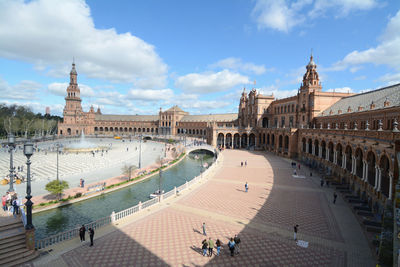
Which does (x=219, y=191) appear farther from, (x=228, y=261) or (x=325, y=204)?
(x=228, y=261)

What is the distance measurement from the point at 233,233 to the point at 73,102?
119895mm

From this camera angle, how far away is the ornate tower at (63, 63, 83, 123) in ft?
364

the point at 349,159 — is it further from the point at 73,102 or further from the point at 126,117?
the point at 73,102

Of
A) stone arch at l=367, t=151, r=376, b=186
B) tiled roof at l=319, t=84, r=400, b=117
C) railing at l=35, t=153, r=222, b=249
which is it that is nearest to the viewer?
railing at l=35, t=153, r=222, b=249

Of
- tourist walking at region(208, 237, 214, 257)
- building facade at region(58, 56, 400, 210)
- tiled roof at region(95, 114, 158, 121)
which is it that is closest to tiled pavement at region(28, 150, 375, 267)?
tourist walking at region(208, 237, 214, 257)

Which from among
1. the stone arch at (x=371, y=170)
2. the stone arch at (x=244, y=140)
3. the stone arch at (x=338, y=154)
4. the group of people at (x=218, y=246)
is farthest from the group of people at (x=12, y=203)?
the stone arch at (x=244, y=140)

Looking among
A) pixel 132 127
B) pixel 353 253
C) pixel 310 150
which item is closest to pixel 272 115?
pixel 310 150

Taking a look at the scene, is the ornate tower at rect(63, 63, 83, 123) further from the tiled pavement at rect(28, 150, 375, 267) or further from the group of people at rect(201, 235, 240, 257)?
the group of people at rect(201, 235, 240, 257)

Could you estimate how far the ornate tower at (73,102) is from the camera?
11081 cm

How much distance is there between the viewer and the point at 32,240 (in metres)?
11.8

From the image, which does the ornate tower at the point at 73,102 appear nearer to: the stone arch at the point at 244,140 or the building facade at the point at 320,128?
the building facade at the point at 320,128

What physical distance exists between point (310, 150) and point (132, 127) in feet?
329

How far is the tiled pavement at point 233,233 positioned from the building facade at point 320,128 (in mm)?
4750

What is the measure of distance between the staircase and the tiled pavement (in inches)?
28.2
